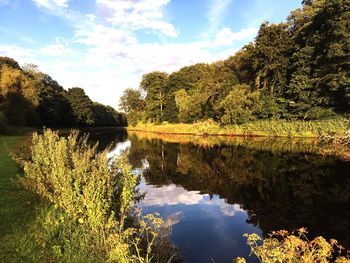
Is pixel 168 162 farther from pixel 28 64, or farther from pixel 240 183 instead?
pixel 28 64

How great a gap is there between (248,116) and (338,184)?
38498 millimetres

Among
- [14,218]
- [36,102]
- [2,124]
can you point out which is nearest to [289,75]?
[36,102]

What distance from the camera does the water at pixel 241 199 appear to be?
36.5ft

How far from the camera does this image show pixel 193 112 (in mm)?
74125

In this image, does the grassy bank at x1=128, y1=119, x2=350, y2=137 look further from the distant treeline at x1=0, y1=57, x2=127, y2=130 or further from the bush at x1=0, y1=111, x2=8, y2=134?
the bush at x1=0, y1=111, x2=8, y2=134

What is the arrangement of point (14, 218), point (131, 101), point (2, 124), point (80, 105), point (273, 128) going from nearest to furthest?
1. point (14, 218)
2. point (2, 124)
3. point (273, 128)
4. point (80, 105)
5. point (131, 101)

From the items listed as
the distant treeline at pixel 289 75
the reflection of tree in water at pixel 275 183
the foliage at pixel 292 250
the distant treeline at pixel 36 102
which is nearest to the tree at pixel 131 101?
the distant treeline at pixel 36 102

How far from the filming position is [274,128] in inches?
1981

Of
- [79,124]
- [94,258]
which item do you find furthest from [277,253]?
[79,124]

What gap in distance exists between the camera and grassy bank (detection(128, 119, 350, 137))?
41169mm

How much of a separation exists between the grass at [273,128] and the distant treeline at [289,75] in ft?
→ 5.70

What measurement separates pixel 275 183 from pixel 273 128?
111 feet

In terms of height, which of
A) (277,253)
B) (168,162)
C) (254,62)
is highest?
(254,62)

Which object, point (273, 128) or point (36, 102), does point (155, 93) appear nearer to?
point (36, 102)
